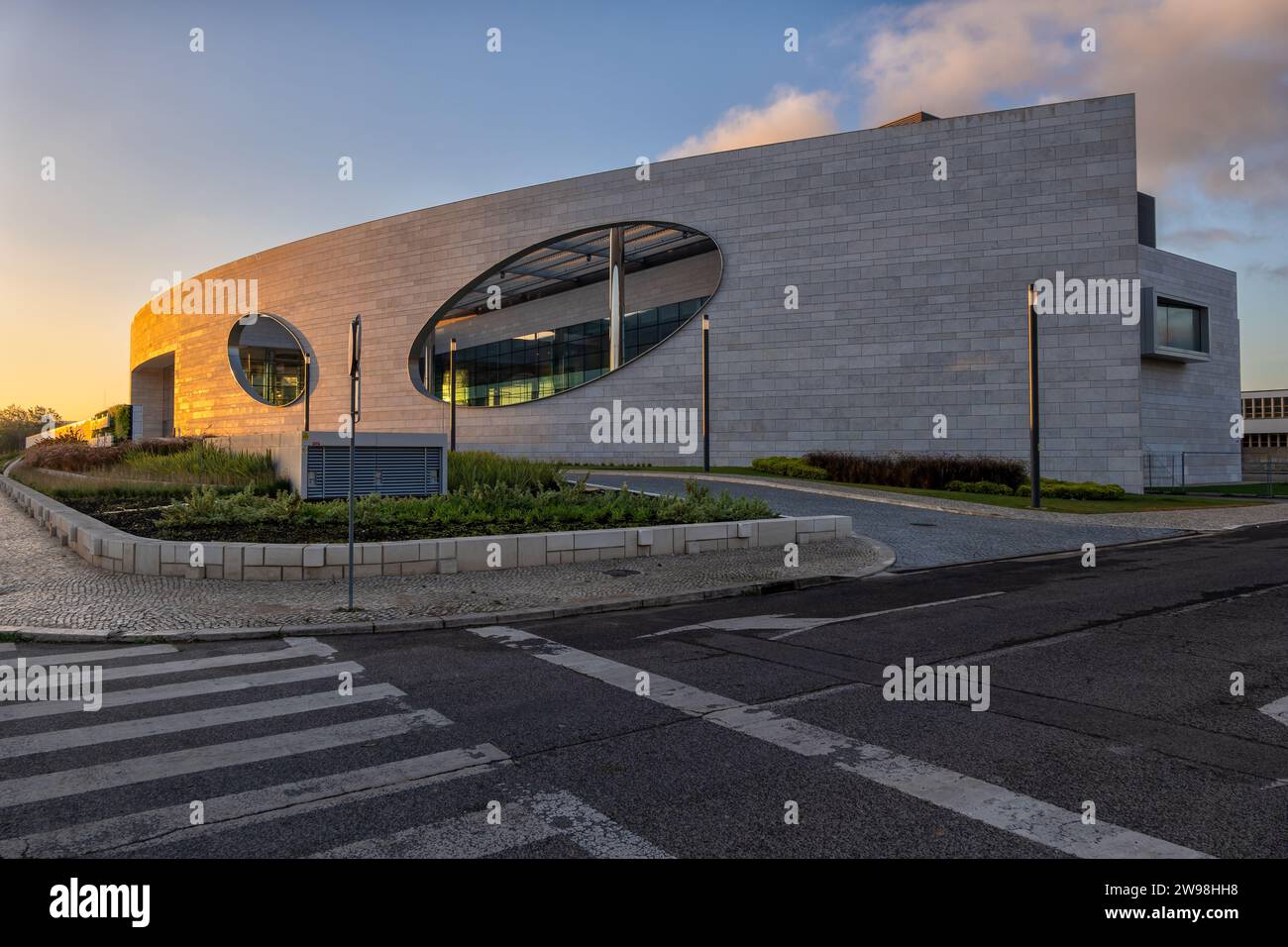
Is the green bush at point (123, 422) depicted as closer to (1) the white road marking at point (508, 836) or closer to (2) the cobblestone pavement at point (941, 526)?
(2) the cobblestone pavement at point (941, 526)

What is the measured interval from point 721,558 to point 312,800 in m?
9.53

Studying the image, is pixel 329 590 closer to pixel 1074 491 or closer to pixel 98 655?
pixel 98 655

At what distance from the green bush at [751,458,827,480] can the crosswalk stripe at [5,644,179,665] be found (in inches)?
982

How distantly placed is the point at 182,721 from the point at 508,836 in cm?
302

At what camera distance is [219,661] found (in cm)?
719

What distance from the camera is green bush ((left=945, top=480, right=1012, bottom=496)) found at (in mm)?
26891

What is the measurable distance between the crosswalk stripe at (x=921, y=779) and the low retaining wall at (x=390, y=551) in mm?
5238

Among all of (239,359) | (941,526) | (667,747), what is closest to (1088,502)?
(941,526)

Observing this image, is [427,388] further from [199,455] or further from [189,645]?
[189,645]

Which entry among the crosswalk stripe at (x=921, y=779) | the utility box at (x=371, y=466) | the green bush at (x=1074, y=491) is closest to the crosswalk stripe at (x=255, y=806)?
the crosswalk stripe at (x=921, y=779)

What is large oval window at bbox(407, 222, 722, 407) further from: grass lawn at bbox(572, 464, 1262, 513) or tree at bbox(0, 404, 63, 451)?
tree at bbox(0, 404, 63, 451)

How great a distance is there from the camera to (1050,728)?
5195 mm
